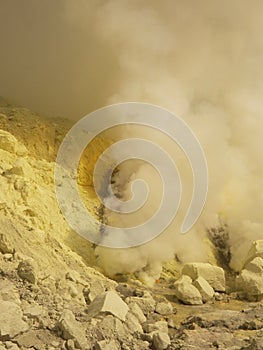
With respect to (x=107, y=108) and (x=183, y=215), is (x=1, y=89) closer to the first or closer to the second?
(x=107, y=108)

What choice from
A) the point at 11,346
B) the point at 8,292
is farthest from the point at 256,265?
the point at 11,346

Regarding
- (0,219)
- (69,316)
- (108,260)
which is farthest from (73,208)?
(69,316)

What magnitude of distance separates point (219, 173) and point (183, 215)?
1.60 meters

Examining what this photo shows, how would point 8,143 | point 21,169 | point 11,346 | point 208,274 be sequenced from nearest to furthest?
1. point 11,346
2. point 208,274
3. point 21,169
4. point 8,143

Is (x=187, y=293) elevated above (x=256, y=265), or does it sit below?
below

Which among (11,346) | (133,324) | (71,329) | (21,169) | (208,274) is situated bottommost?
(11,346)

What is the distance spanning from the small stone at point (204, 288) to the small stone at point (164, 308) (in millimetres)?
792

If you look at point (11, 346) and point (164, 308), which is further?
point (164, 308)

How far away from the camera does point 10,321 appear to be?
4.27 m

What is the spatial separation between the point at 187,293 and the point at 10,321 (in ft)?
9.51

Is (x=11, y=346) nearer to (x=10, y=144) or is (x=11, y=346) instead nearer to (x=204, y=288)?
(x=204, y=288)

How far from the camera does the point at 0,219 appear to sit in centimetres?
587

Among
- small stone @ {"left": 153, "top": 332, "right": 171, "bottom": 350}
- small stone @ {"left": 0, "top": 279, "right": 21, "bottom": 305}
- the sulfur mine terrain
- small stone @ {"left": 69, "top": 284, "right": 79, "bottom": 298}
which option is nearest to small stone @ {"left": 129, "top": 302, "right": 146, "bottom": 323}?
the sulfur mine terrain

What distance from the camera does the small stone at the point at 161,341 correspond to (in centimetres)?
459
